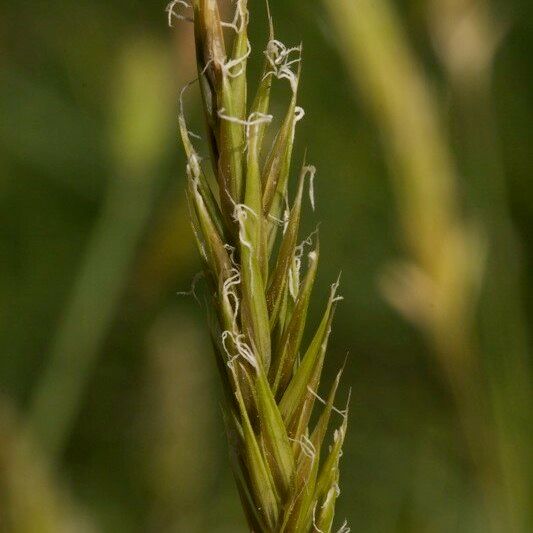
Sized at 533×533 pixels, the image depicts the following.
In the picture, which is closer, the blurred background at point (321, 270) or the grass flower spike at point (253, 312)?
the grass flower spike at point (253, 312)

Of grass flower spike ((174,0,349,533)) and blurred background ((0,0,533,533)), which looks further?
blurred background ((0,0,533,533))

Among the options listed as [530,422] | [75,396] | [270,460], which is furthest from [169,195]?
[270,460]

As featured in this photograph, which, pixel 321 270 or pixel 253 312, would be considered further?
pixel 321 270

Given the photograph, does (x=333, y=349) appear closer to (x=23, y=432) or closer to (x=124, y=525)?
(x=124, y=525)
